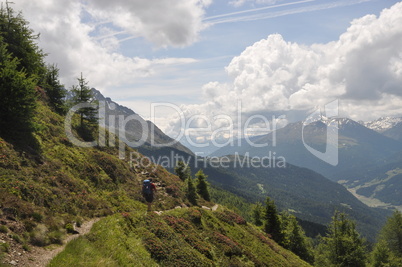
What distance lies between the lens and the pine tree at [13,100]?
21.8 meters

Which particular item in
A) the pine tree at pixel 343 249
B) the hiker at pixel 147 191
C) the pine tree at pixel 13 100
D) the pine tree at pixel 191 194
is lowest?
the pine tree at pixel 343 249

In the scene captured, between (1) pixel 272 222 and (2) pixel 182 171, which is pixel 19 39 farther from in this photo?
(1) pixel 272 222

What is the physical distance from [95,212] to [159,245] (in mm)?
7837

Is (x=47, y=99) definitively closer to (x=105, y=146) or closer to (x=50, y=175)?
(x=105, y=146)

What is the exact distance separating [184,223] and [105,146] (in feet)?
84.1

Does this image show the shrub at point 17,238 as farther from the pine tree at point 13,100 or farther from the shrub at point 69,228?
the pine tree at point 13,100

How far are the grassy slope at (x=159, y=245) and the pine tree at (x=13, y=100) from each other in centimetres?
1414

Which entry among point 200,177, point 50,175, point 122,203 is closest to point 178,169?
point 200,177

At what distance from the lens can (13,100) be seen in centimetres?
2206

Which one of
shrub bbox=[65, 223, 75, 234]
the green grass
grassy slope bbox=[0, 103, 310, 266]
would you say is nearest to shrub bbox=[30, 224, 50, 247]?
grassy slope bbox=[0, 103, 310, 266]

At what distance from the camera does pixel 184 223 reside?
79.5ft

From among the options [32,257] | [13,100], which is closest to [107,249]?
[32,257]

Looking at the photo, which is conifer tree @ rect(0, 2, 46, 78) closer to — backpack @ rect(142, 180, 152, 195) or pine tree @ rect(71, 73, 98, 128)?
pine tree @ rect(71, 73, 98, 128)

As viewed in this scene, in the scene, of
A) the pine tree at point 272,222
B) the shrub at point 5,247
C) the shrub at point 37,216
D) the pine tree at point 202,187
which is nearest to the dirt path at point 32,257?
the shrub at point 5,247
